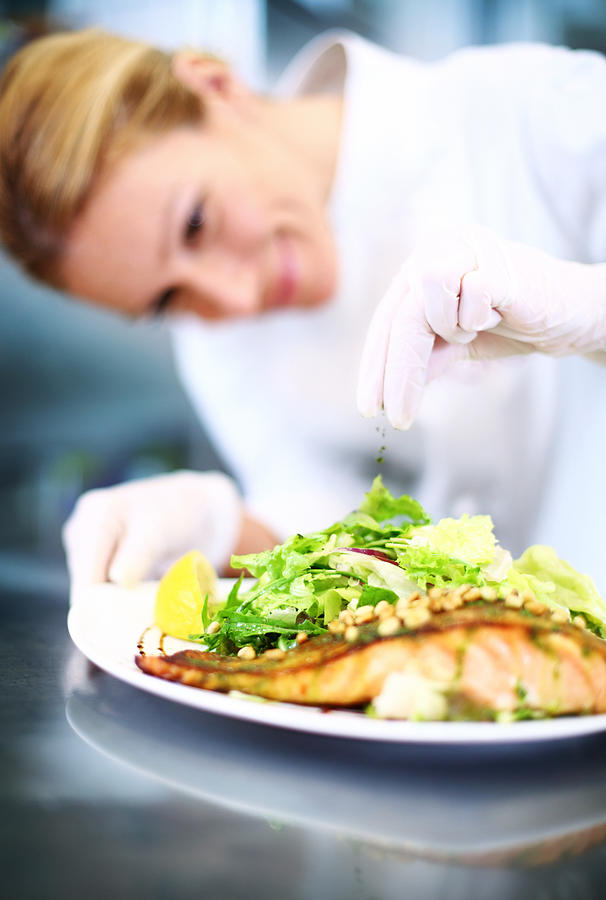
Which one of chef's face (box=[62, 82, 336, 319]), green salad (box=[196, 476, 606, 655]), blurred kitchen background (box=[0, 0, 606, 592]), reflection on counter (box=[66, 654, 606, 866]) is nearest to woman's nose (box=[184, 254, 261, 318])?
chef's face (box=[62, 82, 336, 319])

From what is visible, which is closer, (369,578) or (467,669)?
(467,669)

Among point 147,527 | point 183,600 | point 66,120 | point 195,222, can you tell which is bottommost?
point 147,527

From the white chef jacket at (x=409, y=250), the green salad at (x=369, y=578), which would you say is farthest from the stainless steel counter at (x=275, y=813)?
the white chef jacket at (x=409, y=250)

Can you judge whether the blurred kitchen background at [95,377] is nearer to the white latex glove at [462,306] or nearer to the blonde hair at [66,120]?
the blonde hair at [66,120]

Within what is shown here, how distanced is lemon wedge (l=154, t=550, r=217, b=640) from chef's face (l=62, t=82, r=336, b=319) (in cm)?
96

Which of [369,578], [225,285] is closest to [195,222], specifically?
[225,285]

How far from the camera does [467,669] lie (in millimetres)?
625

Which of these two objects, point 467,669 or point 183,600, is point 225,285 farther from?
point 467,669

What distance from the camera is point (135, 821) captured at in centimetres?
55

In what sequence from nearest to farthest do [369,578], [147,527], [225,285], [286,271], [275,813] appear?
[275,813], [369,578], [147,527], [225,285], [286,271]

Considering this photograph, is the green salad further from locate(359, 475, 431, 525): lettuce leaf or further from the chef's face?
the chef's face

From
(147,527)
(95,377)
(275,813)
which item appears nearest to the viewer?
(275,813)

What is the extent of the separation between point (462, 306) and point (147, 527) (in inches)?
29.7

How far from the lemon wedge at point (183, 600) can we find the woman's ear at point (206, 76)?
1.38m
